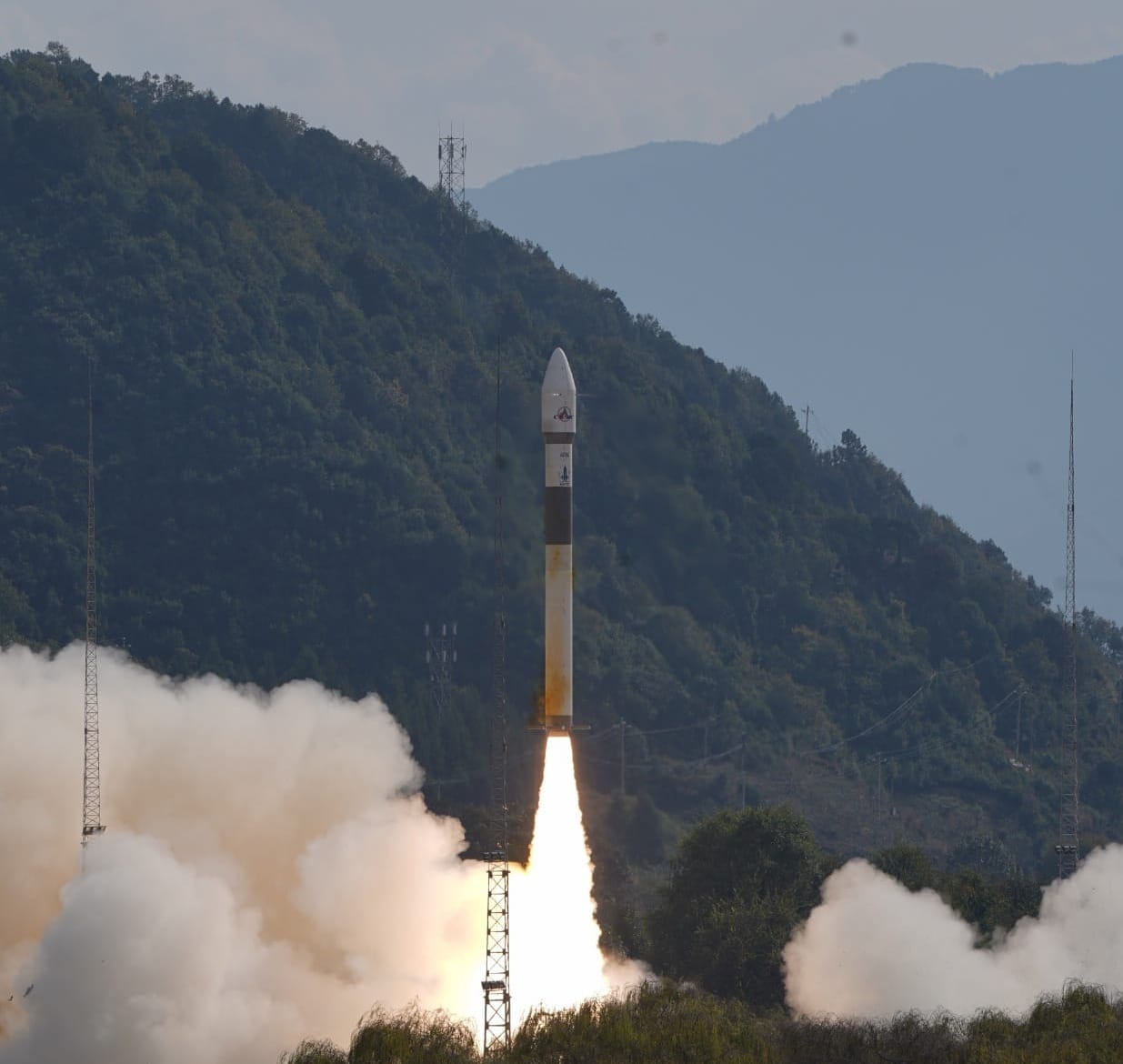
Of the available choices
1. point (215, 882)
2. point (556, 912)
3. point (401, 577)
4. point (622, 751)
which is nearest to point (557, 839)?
point (556, 912)

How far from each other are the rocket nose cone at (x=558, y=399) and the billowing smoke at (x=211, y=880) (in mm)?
17011

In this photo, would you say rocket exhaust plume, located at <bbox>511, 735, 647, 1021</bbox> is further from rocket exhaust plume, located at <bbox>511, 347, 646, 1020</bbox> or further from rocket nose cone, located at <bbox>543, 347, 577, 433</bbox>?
rocket nose cone, located at <bbox>543, 347, 577, 433</bbox>

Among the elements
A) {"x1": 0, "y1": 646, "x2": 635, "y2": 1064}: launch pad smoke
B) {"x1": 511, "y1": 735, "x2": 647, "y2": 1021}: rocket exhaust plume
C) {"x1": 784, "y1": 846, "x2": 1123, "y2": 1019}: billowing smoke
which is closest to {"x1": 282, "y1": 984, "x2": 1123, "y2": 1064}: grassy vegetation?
{"x1": 784, "y1": 846, "x2": 1123, "y2": 1019}: billowing smoke

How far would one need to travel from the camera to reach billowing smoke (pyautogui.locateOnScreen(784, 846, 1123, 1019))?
3499 inches

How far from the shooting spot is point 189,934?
87125mm

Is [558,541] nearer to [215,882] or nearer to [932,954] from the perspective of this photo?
[215,882]

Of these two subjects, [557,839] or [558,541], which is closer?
[558,541]

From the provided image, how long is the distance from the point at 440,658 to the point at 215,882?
280 feet

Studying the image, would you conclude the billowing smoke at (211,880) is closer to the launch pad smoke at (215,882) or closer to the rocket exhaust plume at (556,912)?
the launch pad smoke at (215,882)

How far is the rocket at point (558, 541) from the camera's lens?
8781 cm

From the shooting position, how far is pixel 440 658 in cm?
17662

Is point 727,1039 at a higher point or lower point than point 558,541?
lower

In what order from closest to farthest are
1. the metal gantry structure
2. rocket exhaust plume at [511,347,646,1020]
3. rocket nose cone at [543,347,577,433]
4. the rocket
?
the rocket
rocket exhaust plume at [511,347,646,1020]
rocket nose cone at [543,347,577,433]
the metal gantry structure

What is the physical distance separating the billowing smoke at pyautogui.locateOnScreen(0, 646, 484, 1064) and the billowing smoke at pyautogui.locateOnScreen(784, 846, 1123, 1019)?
43.5 feet
